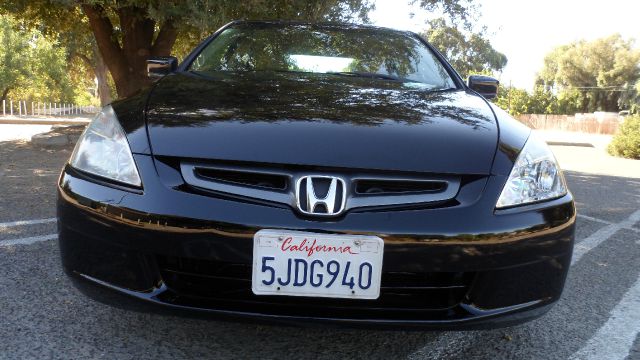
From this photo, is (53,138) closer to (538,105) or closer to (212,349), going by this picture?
(212,349)

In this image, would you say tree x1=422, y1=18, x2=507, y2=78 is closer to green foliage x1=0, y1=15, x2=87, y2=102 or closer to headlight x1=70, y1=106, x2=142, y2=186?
green foliage x1=0, y1=15, x2=87, y2=102

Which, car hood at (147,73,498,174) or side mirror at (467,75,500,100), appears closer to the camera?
car hood at (147,73,498,174)

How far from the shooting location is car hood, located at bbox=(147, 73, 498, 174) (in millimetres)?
1694

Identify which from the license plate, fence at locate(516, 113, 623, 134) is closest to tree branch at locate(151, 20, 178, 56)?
the license plate

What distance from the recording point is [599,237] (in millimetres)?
4203

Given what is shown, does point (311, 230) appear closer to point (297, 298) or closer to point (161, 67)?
point (297, 298)

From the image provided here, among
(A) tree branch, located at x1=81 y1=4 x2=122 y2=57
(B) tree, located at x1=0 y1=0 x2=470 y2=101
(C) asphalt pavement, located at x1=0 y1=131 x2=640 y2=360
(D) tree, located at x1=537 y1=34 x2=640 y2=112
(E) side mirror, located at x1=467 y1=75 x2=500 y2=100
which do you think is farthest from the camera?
(D) tree, located at x1=537 y1=34 x2=640 y2=112

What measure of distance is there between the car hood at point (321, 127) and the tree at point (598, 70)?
198 ft

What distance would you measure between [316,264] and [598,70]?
62552mm

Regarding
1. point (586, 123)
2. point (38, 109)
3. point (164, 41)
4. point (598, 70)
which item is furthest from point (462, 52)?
point (164, 41)

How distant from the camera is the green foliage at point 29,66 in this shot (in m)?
32.5

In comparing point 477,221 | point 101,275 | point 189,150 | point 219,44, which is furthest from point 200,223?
point 219,44

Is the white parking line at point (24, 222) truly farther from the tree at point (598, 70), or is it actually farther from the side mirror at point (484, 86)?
the tree at point (598, 70)

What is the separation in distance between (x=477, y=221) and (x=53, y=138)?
919 centimetres
